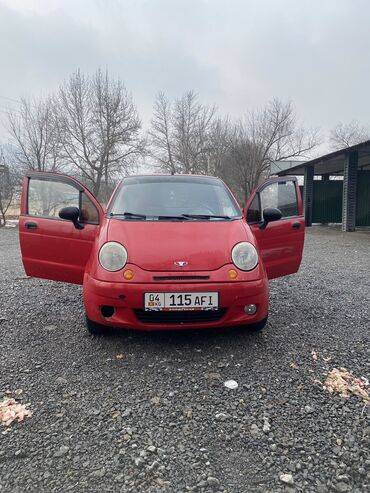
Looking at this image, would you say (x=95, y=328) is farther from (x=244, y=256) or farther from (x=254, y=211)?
(x=254, y=211)

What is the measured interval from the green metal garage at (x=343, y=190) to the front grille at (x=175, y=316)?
1104 cm

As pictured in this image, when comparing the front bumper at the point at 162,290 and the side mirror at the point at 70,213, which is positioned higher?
the side mirror at the point at 70,213

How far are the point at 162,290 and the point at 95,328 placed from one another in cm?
85

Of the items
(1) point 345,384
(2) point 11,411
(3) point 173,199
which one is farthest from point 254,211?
(2) point 11,411

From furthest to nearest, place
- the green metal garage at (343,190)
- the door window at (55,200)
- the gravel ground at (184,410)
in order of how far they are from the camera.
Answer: the green metal garage at (343,190) < the door window at (55,200) < the gravel ground at (184,410)

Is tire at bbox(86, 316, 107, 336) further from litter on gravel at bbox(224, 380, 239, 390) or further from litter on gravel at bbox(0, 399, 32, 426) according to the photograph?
litter on gravel at bbox(224, 380, 239, 390)

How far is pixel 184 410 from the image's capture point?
83.1 inches

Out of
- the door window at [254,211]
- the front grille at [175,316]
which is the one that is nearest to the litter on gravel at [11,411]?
the front grille at [175,316]

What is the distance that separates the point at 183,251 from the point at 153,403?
3.76 feet

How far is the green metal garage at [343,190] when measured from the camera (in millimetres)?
14781

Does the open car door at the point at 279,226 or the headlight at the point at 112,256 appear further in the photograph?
the open car door at the point at 279,226

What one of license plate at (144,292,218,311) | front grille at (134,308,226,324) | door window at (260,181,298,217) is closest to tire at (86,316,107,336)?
front grille at (134,308,226,324)

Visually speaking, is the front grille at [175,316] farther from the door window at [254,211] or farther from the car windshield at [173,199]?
the door window at [254,211]

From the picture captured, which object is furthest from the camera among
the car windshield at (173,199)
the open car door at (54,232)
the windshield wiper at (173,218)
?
the open car door at (54,232)
